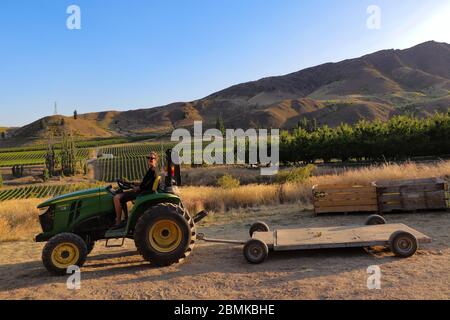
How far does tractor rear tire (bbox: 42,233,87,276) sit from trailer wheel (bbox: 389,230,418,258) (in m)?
5.54

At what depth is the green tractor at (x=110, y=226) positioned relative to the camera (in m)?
7.70

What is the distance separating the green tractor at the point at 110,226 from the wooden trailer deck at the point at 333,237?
1.71 meters

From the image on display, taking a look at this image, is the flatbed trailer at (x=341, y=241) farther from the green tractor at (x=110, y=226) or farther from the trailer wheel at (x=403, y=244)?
the green tractor at (x=110, y=226)

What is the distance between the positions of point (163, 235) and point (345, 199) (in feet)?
24.5

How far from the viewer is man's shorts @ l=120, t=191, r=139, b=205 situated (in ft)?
26.5

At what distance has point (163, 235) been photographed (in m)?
7.99

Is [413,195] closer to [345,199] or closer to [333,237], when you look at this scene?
[345,199]

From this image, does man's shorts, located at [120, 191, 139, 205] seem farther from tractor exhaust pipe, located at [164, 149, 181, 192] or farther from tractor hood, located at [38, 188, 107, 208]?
tractor exhaust pipe, located at [164, 149, 181, 192]

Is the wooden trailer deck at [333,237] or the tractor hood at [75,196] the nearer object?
the wooden trailer deck at [333,237]

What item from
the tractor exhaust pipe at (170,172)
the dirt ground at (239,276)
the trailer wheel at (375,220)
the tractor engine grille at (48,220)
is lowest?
the dirt ground at (239,276)

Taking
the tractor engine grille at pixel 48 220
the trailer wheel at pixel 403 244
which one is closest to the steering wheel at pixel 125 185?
the tractor engine grille at pixel 48 220

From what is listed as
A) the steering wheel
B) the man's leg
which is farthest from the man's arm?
the man's leg

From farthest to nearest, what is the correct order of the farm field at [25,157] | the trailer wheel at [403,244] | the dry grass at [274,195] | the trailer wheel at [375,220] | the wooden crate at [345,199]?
1. the farm field at [25,157]
2. the dry grass at [274,195]
3. the wooden crate at [345,199]
4. the trailer wheel at [375,220]
5. the trailer wheel at [403,244]
